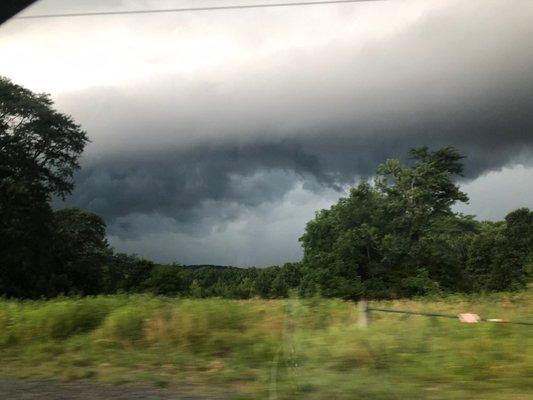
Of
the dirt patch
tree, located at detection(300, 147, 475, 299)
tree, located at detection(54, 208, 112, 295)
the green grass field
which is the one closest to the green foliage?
tree, located at detection(300, 147, 475, 299)

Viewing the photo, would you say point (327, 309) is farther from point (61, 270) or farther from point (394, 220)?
point (394, 220)

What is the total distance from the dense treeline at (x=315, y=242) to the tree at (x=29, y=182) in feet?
0.22

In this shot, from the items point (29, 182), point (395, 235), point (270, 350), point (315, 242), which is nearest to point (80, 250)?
point (29, 182)

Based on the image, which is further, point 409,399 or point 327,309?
point 327,309

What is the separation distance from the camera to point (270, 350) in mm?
8422

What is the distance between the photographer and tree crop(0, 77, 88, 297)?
111 ft

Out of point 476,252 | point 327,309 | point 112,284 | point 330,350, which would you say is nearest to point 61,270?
point 112,284

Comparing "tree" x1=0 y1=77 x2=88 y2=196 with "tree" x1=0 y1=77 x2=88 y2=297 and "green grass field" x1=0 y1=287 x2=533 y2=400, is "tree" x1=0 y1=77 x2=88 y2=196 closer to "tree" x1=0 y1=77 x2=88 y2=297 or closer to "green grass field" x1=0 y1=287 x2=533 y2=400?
"tree" x1=0 y1=77 x2=88 y2=297

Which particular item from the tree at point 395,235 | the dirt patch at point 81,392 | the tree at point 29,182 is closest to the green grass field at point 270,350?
the dirt patch at point 81,392

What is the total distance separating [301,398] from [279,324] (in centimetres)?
362

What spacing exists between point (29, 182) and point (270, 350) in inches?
1240

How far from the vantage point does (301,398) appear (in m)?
6.01

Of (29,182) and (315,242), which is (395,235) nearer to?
(315,242)

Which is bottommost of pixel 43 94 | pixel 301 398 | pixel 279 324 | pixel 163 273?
pixel 301 398
